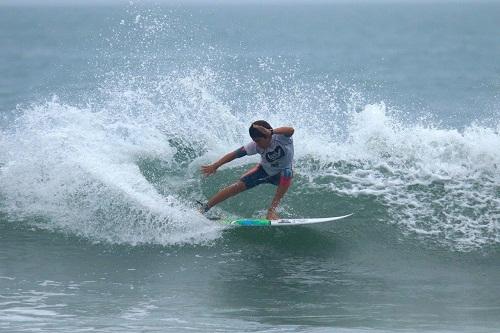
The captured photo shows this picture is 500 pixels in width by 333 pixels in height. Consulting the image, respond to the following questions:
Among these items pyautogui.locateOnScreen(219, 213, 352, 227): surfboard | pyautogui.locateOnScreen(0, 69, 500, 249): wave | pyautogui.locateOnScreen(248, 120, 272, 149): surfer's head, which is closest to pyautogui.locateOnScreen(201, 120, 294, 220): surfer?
pyautogui.locateOnScreen(248, 120, 272, 149): surfer's head

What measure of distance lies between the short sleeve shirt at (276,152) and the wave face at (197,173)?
1.14 m

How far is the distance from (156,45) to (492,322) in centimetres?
3355

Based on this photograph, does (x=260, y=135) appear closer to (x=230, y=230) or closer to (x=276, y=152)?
(x=276, y=152)

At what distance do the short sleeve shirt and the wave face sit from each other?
1.14 m

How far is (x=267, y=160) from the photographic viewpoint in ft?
33.9

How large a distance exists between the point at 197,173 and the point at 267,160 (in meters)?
2.61

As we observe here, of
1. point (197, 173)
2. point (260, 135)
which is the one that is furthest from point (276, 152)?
point (197, 173)

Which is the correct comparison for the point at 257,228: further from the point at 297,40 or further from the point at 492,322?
the point at 297,40

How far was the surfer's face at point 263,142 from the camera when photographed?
996 centimetres

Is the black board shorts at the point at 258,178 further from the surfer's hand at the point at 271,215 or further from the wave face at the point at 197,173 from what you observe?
the wave face at the point at 197,173

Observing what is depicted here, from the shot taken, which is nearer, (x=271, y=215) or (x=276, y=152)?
(x=276, y=152)

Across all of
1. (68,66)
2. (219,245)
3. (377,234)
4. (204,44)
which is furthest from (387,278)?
(204,44)

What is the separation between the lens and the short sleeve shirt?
10219mm

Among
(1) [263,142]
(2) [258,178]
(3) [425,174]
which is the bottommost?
(2) [258,178]
